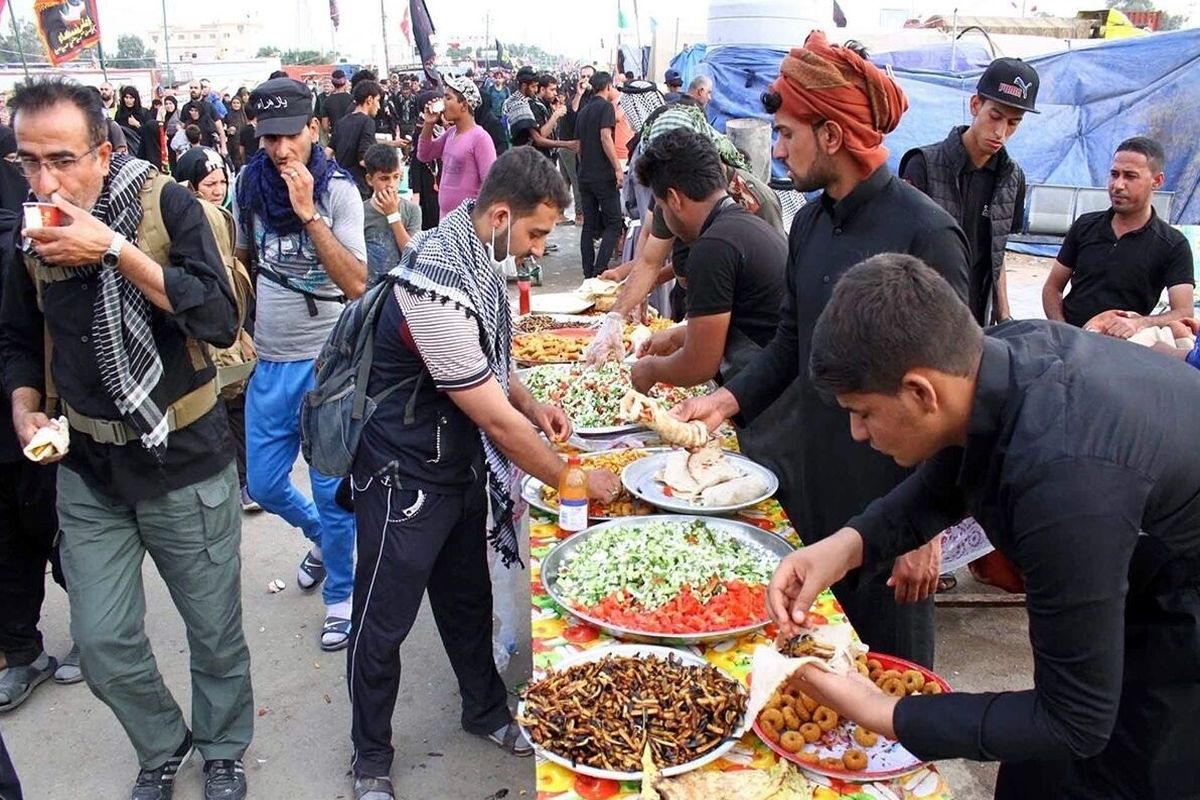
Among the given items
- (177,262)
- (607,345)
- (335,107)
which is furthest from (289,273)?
(335,107)

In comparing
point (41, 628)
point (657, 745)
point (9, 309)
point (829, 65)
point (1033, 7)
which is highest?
point (1033, 7)

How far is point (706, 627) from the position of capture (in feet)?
7.08

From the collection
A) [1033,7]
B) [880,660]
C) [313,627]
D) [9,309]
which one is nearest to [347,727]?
[313,627]

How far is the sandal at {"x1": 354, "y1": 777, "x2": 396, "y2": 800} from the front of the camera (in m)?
2.92

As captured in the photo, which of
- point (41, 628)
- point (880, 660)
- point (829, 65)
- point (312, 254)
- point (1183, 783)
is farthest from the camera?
point (41, 628)

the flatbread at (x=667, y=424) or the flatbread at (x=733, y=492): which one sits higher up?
the flatbread at (x=667, y=424)

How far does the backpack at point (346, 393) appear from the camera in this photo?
263cm

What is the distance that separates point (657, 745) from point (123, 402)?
69.2 inches

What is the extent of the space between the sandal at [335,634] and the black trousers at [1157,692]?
10.0ft

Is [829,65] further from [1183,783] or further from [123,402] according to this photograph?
→ [123,402]

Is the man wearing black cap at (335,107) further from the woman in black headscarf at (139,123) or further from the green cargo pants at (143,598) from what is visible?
the green cargo pants at (143,598)

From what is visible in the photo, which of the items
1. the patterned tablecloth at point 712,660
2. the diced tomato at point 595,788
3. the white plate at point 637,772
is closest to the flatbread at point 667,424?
the patterned tablecloth at point 712,660

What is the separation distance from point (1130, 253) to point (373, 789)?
430 centimetres

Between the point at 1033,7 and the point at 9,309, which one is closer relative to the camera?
the point at 9,309
